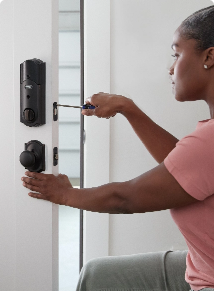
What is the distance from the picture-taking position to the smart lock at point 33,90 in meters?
0.82

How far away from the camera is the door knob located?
82 centimetres

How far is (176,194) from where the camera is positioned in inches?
29.5

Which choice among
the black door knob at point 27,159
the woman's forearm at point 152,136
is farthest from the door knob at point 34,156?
the woman's forearm at point 152,136

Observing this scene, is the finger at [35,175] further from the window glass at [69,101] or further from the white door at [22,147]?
the window glass at [69,101]

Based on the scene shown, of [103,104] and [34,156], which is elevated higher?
[103,104]

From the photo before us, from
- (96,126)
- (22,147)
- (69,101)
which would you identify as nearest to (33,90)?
(22,147)

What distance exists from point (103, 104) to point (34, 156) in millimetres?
274

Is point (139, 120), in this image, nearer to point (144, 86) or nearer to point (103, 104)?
point (103, 104)

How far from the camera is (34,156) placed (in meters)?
0.83

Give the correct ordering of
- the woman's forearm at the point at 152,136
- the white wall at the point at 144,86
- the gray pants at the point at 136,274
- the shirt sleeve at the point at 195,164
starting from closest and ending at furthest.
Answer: the shirt sleeve at the point at 195,164
the gray pants at the point at 136,274
the woman's forearm at the point at 152,136
the white wall at the point at 144,86

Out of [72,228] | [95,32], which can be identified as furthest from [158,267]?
[72,228]

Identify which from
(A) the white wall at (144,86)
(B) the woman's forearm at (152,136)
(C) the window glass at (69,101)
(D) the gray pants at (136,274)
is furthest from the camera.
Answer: (C) the window glass at (69,101)

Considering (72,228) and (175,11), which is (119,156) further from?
(72,228)

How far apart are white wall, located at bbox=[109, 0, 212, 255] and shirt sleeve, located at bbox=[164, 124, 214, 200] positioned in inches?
25.3
